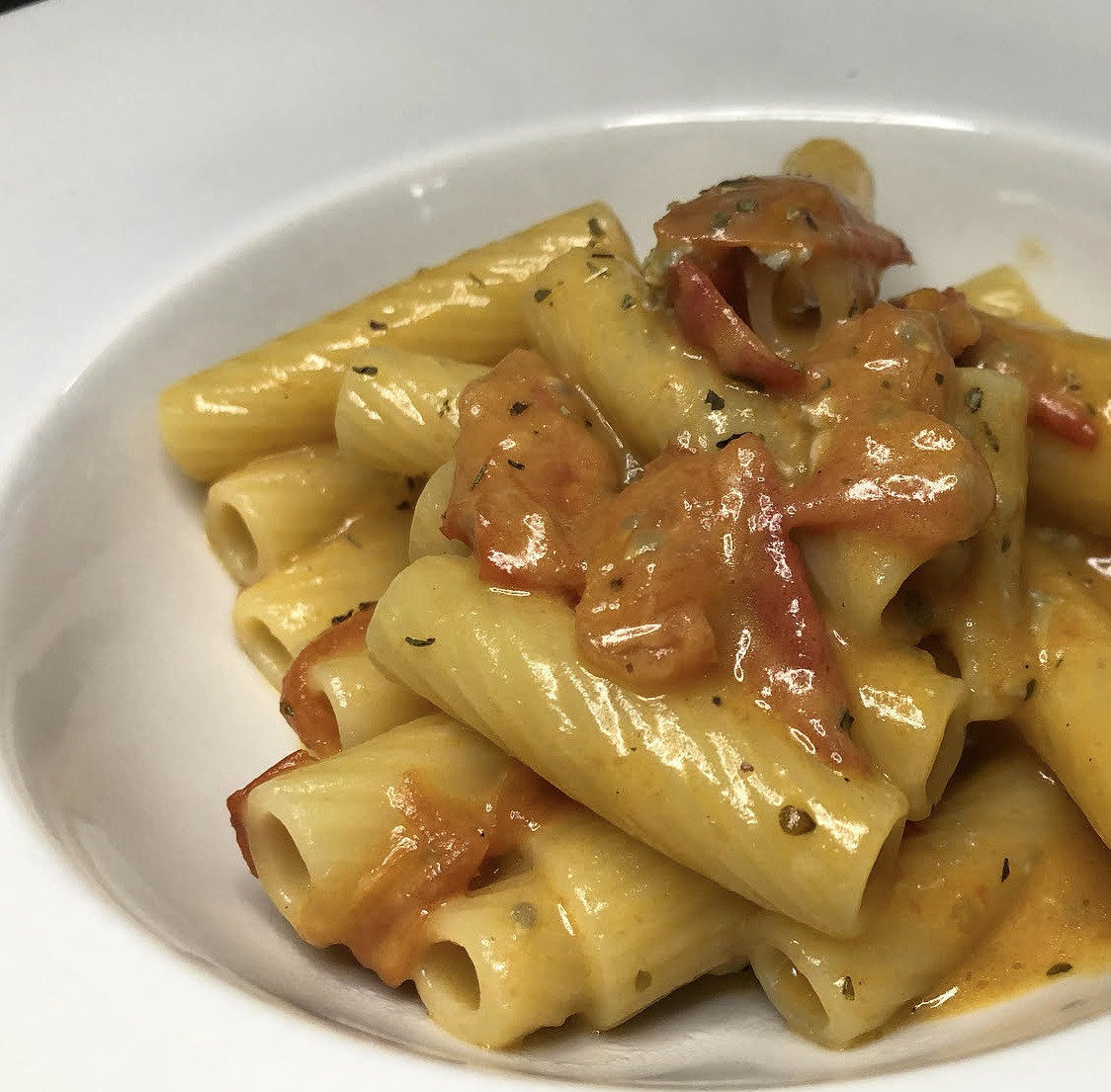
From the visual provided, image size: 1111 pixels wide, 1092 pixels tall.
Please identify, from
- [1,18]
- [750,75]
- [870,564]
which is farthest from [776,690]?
[1,18]

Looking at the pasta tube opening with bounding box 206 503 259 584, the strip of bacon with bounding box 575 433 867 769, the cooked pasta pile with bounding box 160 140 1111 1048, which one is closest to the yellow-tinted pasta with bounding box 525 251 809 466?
the cooked pasta pile with bounding box 160 140 1111 1048

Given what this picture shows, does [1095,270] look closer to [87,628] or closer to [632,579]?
[632,579]

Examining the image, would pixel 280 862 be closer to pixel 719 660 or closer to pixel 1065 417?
pixel 719 660

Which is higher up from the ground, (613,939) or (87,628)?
(87,628)

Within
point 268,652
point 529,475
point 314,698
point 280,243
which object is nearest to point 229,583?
point 268,652

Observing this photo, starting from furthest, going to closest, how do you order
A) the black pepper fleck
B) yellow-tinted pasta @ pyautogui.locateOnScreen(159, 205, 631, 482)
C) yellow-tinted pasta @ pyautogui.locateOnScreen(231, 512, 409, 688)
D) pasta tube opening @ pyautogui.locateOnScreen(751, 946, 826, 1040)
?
1. yellow-tinted pasta @ pyautogui.locateOnScreen(159, 205, 631, 482)
2. yellow-tinted pasta @ pyautogui.locateOnScreen(231, 512, 409, 688)
3. pasta tube opening @ pyautogui.locateOnScreen(751, 946, 826, 1040)
4. the black pepper fleck

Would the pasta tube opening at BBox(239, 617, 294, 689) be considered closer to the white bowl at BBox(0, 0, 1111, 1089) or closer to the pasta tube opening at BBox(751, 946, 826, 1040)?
the white bowl at BBox(0, 0, 1111, 1089)

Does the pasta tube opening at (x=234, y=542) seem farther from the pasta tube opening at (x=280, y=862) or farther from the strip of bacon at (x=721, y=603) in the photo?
the strip of bacon at (x=721, y=603)
